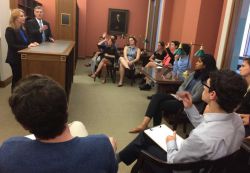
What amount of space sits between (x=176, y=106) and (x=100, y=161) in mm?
2220

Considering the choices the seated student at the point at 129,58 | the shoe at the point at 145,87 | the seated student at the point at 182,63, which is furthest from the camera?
the seated student at the point at 129,58

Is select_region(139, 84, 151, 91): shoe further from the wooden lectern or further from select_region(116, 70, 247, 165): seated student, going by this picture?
select_region(116, 70, 247, 165): seated student

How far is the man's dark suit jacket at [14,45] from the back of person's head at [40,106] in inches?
121

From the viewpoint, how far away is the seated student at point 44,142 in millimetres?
817

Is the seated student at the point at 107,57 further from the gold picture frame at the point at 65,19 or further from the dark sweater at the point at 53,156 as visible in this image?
the dark sweater at the point at 53,156

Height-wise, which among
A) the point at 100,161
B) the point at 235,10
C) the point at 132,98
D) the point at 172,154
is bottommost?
the point at 132,98

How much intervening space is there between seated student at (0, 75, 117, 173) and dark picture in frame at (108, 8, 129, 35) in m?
8.47

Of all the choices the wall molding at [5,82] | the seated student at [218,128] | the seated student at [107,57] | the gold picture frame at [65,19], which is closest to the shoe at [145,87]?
the seated student at [107,57]

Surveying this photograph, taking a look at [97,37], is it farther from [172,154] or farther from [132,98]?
[172,154]

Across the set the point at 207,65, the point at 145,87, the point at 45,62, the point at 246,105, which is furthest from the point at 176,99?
the point at 145,87

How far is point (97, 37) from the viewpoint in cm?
919

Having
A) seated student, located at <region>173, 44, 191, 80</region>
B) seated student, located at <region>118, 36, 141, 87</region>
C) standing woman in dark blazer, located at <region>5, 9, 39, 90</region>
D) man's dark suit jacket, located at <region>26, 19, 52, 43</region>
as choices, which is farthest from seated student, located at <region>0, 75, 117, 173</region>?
seated student, located at <region>118, 36, 141, 87</region>

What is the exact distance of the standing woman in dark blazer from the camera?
11.7 feet

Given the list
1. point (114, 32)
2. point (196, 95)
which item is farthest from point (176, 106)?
point (114, 32)
